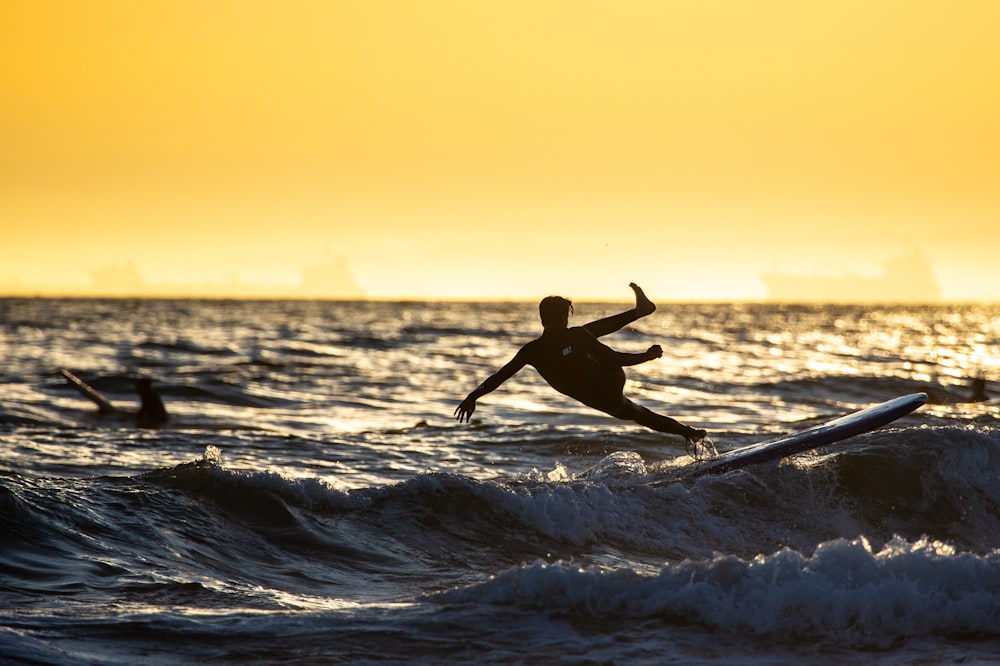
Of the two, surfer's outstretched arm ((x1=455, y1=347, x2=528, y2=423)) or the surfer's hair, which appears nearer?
surfer's outstretched arm ((x1=455, y1=347, x2=528, y2=423))

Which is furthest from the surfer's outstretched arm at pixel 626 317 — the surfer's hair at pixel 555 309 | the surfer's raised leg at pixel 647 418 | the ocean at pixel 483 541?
the ocean at pixel 483 541

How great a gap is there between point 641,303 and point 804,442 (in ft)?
10.8

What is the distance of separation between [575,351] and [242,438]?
9.42 meters

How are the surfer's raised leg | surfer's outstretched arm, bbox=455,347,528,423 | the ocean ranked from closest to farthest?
Result: the ocean → surfer's outstretched arm, bbox=455,347,528,423 → the surfer's raised leg

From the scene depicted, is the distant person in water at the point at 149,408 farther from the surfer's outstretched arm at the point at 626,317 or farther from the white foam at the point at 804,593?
the white foam at the point at 804,593

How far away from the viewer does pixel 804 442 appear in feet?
40.7

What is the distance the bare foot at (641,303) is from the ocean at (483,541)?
244cm

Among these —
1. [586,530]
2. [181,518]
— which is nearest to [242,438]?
[181,518]

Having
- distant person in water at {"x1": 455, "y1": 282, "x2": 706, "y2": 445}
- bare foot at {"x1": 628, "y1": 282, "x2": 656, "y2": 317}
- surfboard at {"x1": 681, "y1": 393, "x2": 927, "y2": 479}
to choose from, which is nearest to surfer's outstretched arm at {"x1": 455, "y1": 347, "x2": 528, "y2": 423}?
distant person in water at {"x1": 455, "y1": 282, "x2": 706, "y2": 445}

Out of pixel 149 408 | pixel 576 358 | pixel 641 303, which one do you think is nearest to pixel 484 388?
pixel 576 358

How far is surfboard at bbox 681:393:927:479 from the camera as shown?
40.7ft

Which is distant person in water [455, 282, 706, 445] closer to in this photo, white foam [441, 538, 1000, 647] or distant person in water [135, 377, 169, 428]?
white foam [441, 538, 1000, 647]

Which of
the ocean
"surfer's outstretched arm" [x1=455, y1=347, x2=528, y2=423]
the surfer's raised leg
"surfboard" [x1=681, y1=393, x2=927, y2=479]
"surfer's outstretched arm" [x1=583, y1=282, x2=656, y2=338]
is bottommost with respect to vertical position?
the ocean

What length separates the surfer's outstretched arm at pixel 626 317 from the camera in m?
10.5
